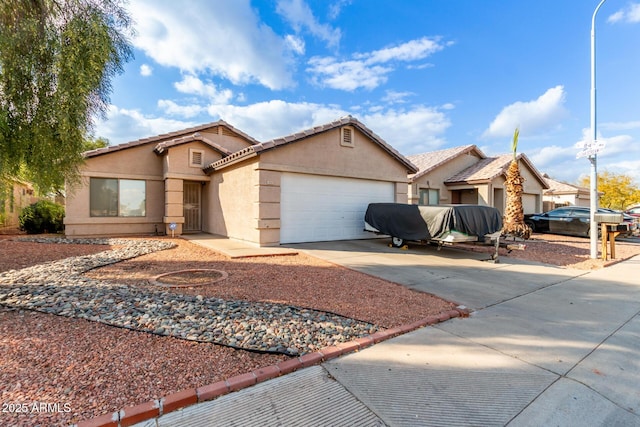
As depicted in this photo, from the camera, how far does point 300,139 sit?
10633 millimetres

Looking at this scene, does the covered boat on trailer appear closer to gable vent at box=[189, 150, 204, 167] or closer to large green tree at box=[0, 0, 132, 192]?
gable vent at box=[189, 150, 204, 167]

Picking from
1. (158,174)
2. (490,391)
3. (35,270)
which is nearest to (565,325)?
(490,391)

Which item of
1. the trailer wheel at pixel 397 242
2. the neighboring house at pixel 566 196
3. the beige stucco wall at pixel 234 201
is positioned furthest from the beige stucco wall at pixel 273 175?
the neighboring house at pixel 566 196

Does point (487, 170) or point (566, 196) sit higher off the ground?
point (487, 170)

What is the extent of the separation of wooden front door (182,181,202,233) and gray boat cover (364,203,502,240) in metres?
8.56

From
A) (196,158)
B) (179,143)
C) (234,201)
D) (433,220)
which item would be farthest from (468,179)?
(179,143)

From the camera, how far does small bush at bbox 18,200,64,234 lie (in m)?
13.7

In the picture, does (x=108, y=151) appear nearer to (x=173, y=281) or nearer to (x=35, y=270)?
(x=35, y=270)

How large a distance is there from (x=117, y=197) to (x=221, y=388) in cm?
1317

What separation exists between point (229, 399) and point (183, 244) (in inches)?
357

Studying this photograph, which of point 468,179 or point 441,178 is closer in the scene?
point 468,179

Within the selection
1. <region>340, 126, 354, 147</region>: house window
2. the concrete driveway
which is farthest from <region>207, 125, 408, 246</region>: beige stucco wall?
the concrete driveway

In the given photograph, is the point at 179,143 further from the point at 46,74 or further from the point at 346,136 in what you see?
the point at 46,74

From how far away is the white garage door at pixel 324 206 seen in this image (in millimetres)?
10648
